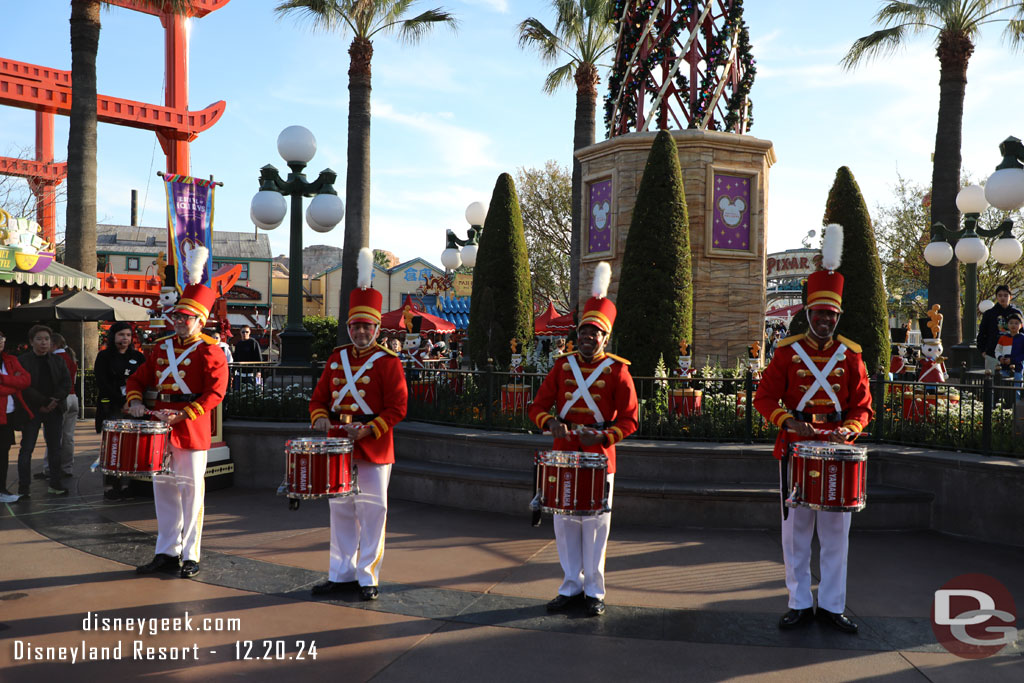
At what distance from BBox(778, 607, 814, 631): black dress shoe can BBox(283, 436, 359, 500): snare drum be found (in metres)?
3.12

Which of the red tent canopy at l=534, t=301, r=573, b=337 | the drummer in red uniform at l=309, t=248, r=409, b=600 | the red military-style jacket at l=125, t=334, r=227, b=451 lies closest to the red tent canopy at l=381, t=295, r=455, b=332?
the red tent canopy at l=534, t=301, r=573, b=337

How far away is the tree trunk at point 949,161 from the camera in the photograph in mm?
18203

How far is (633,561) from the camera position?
22.1 feet

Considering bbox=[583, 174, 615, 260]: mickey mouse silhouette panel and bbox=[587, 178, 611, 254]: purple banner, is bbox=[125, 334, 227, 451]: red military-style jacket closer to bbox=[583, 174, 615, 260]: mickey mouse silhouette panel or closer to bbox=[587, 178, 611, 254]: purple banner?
bbox=[583, 174, 615, 260]: mickey mouse silhouette panel

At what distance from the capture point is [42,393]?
9.17 m

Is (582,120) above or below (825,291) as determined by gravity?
above

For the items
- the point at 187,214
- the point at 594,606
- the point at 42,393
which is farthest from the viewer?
the point at 187,214

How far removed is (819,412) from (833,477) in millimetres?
533

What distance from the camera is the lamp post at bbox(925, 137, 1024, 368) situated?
12.7 metres

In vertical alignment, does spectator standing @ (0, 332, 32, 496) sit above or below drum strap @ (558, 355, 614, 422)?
below

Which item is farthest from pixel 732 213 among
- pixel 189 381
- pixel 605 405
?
pixel 189 381

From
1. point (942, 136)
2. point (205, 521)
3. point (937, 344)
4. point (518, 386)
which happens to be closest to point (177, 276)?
point (205, 521)

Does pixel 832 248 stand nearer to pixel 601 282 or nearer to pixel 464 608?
pixel 601 282

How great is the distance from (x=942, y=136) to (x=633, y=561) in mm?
16344
